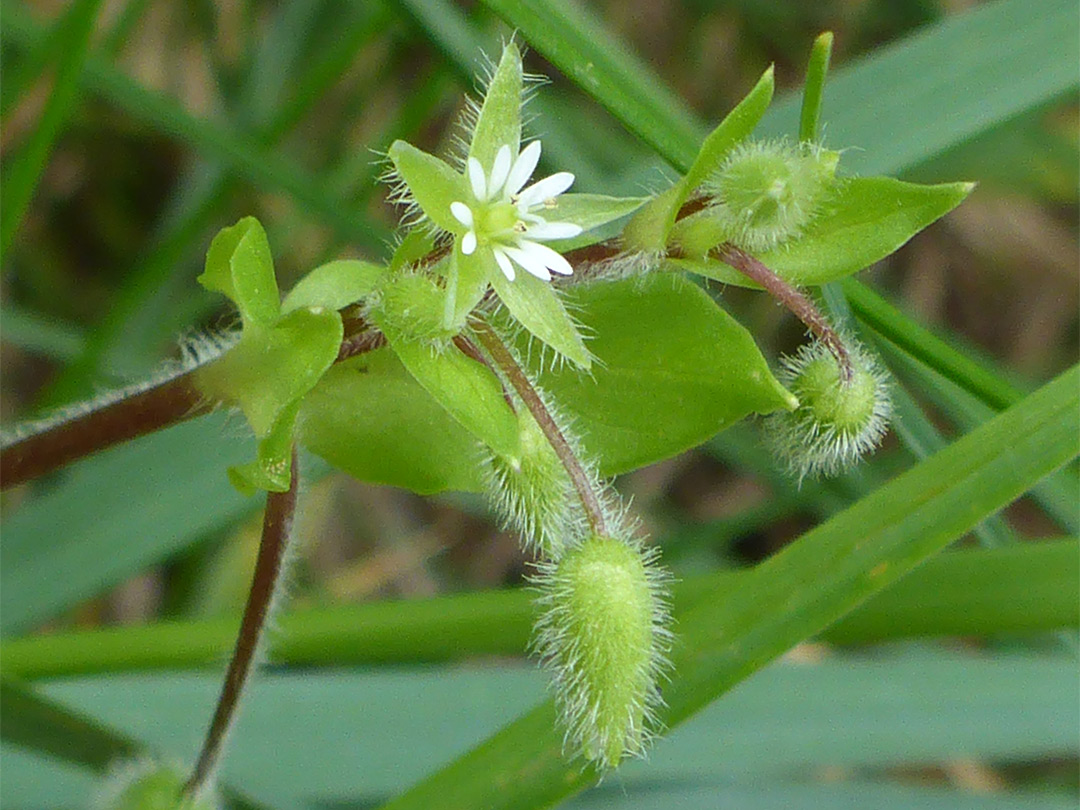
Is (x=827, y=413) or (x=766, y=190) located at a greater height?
(x=766, y=190)

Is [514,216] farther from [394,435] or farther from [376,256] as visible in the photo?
[376,256]

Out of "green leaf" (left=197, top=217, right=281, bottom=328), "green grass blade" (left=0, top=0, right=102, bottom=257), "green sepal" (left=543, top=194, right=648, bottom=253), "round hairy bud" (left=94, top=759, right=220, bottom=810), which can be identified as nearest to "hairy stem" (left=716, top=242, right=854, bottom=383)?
"green sepal" (left=543, top=194, right=648, bottom=253)

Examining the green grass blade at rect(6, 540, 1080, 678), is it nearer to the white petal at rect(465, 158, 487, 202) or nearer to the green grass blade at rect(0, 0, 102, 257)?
the white petal at rect(465, 158, 487, 202)

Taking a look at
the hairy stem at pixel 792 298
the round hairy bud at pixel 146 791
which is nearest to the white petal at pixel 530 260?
the hairy stem at pixel 792 298

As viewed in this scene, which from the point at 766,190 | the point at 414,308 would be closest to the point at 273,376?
the point at 414,308

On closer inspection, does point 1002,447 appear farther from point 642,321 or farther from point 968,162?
point 968,162

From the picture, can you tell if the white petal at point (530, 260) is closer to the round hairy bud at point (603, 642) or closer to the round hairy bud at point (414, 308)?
the round hairy bud at point (414, 308)
